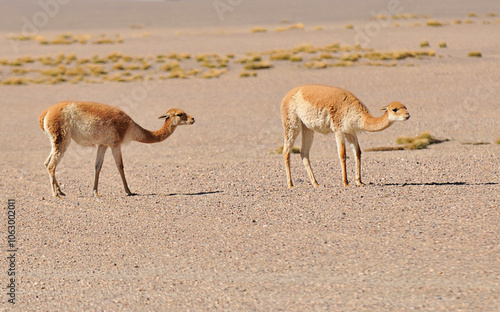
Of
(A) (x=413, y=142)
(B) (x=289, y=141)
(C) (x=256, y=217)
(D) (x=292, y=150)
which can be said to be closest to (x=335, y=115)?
(B) (x=289, y=141)

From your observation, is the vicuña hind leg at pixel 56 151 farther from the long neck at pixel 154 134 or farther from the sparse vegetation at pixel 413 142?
the sparse vegetation at pixel 413 142

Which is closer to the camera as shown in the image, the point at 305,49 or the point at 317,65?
the point at 317,65

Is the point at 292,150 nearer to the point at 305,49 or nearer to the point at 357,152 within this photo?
the point at 357,152

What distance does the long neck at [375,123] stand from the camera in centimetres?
1044

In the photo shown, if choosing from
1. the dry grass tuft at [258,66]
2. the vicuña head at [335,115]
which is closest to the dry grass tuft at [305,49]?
the dry grass tuft at [258,66]

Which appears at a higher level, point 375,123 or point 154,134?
point 154,134

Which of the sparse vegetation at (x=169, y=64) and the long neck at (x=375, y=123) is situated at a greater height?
the sparse vegetation at (x=169, y=64)

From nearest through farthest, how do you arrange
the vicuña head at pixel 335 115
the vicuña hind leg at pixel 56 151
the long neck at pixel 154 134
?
the vicuña head at pixel 335 115 → the vicuña hind leg at pixel 56 151 → the long neck at pixel 154 134

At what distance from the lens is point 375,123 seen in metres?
10.5

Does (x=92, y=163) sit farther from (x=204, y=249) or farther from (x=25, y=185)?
(x=204, y=249)

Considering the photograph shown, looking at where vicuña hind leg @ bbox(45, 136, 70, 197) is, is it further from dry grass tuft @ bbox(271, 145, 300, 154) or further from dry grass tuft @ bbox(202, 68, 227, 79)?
dry grass tuft @ bbox(202, 68, 227, 79)

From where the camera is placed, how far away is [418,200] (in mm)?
9867

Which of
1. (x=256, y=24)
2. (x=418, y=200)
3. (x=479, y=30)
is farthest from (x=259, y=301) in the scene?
(x=256, y=24)

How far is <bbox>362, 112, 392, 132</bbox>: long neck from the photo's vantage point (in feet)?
34.2
